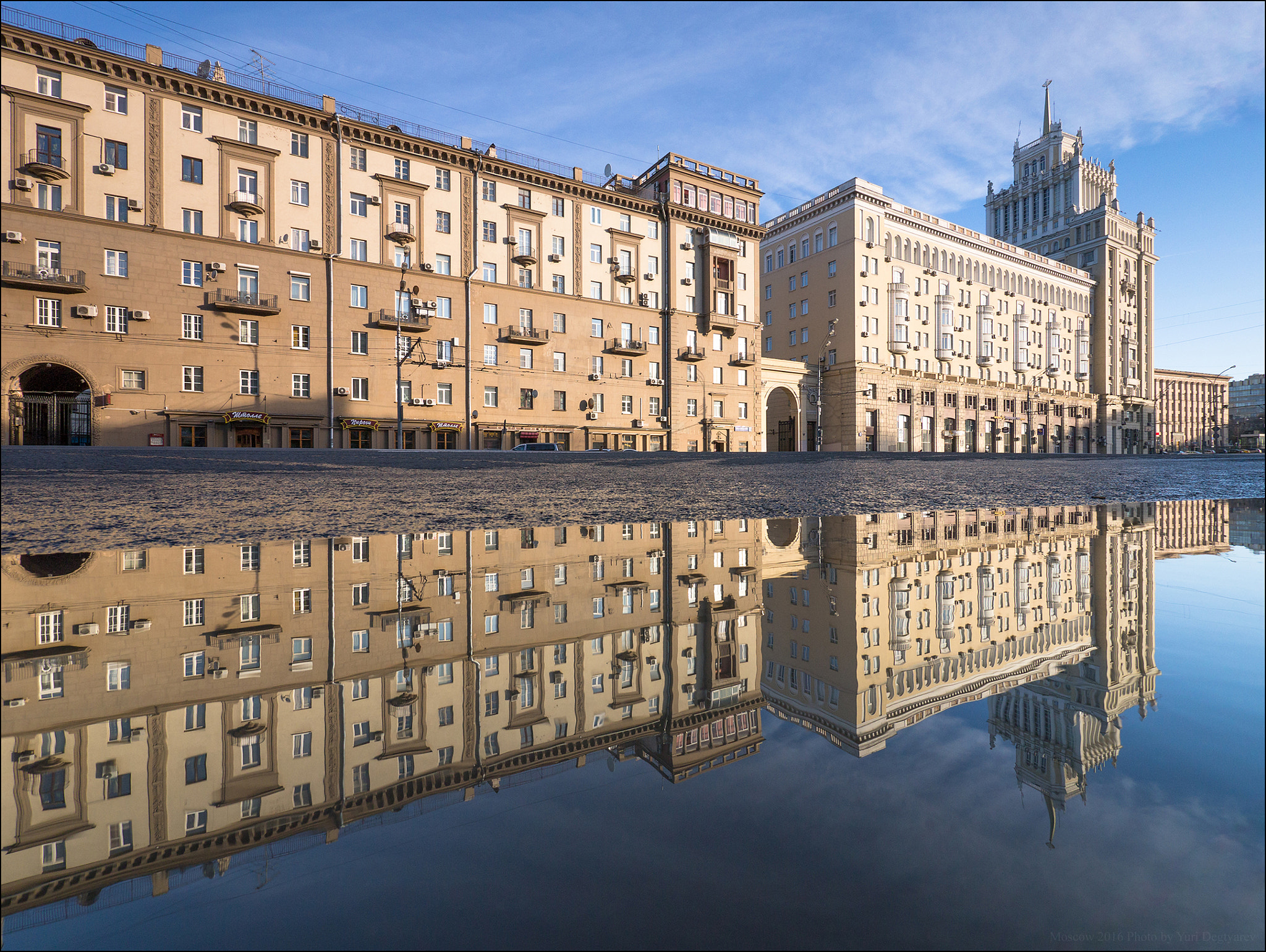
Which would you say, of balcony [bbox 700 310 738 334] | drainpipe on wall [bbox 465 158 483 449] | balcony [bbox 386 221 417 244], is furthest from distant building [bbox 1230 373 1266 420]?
balcony [bbox 386 221 417 244]

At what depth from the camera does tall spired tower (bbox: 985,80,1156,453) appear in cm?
7506

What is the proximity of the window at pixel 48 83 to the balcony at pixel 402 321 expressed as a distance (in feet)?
52.1

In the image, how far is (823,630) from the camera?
2.59 m

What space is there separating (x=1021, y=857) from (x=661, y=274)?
1844 inches

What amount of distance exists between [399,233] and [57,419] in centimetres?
1863

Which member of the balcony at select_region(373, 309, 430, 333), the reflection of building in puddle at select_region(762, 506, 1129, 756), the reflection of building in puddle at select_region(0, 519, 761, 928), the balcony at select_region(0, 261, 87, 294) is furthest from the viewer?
the balcony at select_region(373, 309, 430, 333)

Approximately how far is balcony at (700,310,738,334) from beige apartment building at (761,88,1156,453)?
11.0m

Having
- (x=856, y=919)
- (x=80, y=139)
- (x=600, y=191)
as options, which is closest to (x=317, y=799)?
(x=856, y=919)

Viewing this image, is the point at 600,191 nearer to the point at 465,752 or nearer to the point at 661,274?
the point at 661,274

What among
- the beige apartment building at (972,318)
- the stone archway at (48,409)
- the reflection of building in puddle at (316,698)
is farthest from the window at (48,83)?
the beige apartment building at (972,318)

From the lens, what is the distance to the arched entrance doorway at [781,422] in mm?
55469

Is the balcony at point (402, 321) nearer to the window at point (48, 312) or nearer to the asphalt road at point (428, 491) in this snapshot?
the window at point (48, 312)

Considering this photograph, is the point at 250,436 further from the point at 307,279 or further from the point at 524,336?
the point at 524,336

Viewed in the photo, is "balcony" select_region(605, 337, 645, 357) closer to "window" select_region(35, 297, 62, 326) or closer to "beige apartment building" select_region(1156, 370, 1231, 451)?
"window" select_region(35, 297, 62, 326)
